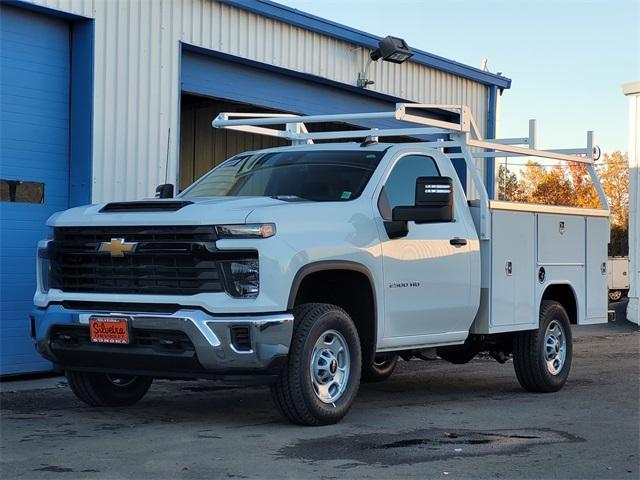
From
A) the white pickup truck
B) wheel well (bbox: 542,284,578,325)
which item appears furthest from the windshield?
wheel well (bbox: 542,284,578,325)

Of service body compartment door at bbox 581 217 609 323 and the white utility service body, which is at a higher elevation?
service body compartment door at bbox 581 217 609 323

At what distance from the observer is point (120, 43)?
12055mm

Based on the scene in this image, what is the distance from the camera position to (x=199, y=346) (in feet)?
24.0

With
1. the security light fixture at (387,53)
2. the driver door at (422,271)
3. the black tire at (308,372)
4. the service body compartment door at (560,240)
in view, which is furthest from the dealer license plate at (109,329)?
the security light fixture at (387,53)

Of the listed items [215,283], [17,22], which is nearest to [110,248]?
[215,283]

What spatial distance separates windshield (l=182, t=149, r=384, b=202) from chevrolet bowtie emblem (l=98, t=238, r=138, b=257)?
4.73ft

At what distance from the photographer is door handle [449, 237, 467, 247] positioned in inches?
360

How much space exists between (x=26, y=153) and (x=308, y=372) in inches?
197

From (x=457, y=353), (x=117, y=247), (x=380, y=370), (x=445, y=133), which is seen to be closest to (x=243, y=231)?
(x=117, y=247)

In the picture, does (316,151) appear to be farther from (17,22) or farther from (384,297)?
(17,22)

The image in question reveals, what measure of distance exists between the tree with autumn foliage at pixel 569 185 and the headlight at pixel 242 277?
4710cm

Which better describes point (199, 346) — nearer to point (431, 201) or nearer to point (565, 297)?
point (431, 201)

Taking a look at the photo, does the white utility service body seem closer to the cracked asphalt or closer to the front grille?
the cracked asphalt

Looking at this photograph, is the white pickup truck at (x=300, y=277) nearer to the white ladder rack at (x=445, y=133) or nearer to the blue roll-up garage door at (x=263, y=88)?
the white ladder rack at (x=445, y=133)
